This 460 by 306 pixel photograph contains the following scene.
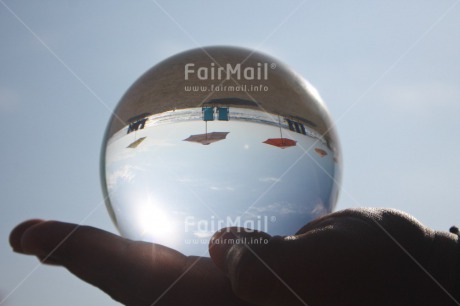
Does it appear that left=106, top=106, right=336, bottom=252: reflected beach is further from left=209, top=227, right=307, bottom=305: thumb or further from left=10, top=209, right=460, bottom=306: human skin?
left=209, top=227, right=307, bottom=305: thumb

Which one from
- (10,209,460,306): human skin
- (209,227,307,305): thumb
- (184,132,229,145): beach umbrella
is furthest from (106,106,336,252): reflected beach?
(209,227,307,305): thumb

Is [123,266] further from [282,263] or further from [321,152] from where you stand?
[321,152]

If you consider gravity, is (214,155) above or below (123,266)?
above

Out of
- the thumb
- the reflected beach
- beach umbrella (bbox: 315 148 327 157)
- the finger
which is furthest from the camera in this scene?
beach umbrella (bbox: 315 148 327 157)

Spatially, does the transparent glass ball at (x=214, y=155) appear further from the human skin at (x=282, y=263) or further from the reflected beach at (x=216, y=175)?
the human skin at (x=282, y=263)

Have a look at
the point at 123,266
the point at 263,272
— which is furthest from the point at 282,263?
the point at 123,266

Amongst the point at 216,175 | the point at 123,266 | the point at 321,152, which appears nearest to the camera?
the point at 123,266
